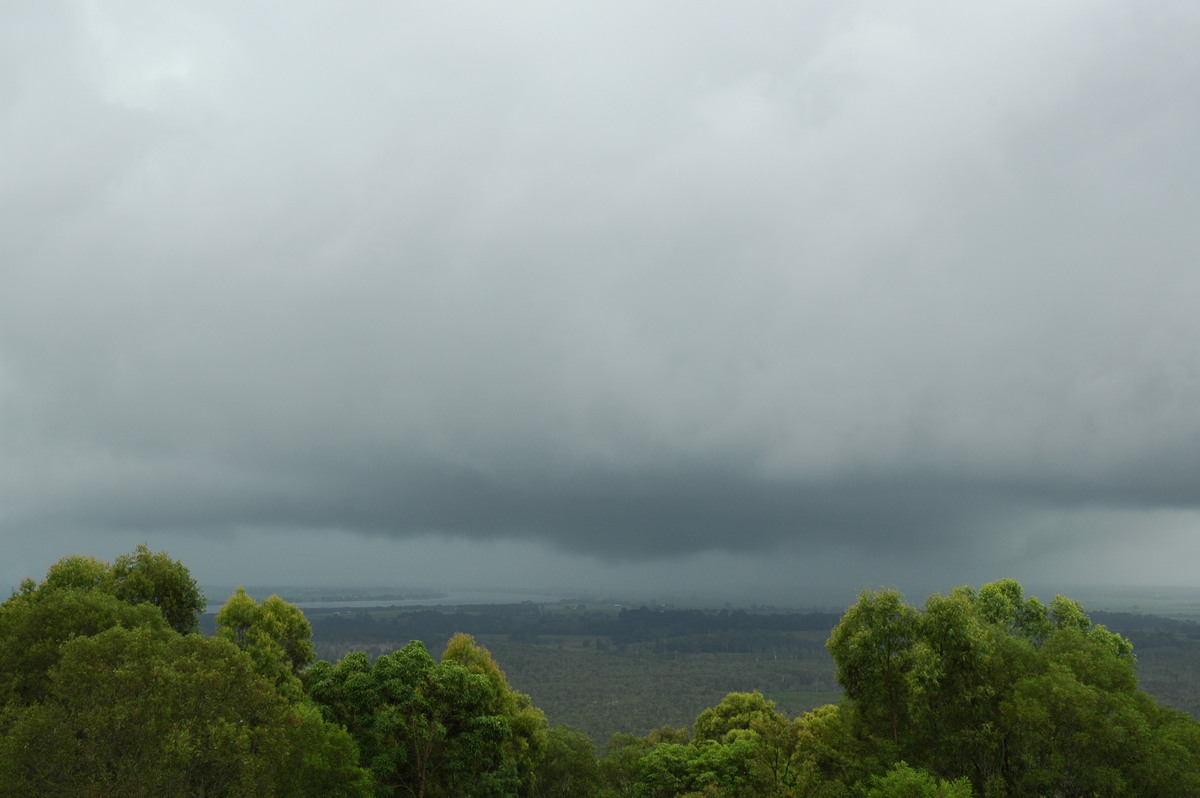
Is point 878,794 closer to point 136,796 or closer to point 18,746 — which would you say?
point 136,796

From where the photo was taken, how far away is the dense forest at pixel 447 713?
26328 millimetres

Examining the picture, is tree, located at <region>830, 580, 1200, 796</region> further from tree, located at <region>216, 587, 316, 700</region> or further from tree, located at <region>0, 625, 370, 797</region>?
tree, located at <region>216, 587, 316, 700</region>

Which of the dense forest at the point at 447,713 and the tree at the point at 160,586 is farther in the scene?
the tree at the point at 160,586

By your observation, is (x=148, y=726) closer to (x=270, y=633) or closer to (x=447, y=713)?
(x=447, y=713)

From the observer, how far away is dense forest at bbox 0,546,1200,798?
2633 cm

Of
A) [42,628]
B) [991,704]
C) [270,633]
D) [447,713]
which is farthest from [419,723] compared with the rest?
[991,704]

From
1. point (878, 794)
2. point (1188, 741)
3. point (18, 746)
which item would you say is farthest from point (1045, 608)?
point (18, 746)

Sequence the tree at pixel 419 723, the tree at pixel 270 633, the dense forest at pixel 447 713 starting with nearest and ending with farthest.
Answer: the dense forest at pixel 447 713, the tree at pixel 419 723, the tree at pixel 270 633

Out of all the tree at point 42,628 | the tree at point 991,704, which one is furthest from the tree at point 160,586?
the tree at point 991,704

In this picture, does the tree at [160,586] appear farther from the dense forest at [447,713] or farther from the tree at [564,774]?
the tree at [564,774]

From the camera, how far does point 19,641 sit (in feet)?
121

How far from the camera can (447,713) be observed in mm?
45875

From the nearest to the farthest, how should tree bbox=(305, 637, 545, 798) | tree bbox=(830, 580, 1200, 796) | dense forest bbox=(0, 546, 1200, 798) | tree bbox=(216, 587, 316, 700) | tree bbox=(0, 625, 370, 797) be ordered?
tree bbox=(0, 625, 370, 797) < dense forest bbox=(0, 546, 1200, 798) < tree bbox=(830, 580, 1200, 796) < tree bbox=(305, 637, 545, 798) < tree bbox=(216, 587, 316, 700)

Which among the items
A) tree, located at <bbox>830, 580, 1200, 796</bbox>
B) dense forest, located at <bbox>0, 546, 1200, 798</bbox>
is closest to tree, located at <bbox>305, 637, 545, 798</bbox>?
dense forest, located at <bbox>0, 546, 1200, 798</bbox>
